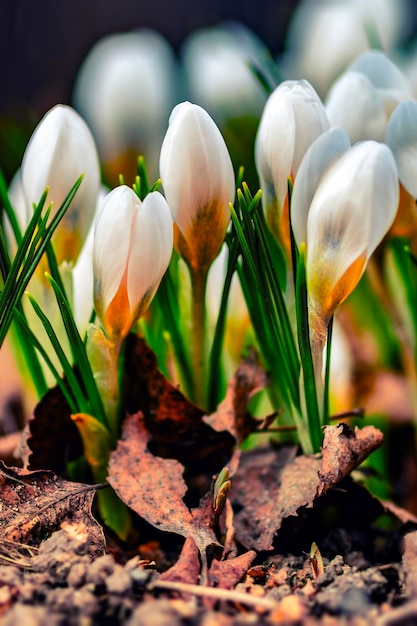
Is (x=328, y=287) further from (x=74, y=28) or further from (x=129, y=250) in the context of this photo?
(x=74, y=28)

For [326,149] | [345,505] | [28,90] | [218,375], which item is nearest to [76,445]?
[218,375]

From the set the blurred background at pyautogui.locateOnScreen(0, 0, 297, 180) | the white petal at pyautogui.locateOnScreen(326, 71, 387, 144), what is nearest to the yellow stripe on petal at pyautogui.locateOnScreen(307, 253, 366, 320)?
the white petal at pyautogui.locateOnScreen(326, 71, 387, 144)

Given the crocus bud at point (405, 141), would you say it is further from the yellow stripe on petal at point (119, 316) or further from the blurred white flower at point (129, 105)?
the blurred white flower at point (129, 105)

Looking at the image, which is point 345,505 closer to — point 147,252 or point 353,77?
point 147,252

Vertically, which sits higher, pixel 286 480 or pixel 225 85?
pixel 225 85

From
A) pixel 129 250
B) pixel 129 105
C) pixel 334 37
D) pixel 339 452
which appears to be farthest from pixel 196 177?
pixel 334 37

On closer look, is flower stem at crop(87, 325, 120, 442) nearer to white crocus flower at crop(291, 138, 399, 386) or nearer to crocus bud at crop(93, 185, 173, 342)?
crocus bud at crop(93, 185, 173, 342)
